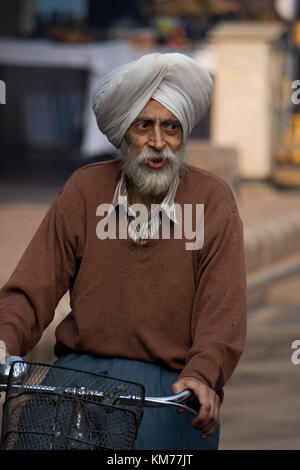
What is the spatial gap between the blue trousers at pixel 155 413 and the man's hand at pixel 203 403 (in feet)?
0.46


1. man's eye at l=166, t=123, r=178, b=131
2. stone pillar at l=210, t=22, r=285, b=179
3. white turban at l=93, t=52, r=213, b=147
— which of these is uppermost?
white turban at l=93, t=52, r=213, b=147

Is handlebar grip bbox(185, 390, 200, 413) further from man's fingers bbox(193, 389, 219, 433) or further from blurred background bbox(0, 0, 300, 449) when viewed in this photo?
blurred background bbox(0, 0, 300, 449)

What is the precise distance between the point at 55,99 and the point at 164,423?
1703 centimetres

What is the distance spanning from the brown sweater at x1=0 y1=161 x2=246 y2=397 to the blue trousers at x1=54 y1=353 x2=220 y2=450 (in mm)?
24

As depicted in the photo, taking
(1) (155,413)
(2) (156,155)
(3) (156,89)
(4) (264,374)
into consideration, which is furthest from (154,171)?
(4) (264,374)

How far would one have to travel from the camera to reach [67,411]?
2414 mm

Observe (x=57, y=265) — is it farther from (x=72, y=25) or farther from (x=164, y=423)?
(x=72, y=25)

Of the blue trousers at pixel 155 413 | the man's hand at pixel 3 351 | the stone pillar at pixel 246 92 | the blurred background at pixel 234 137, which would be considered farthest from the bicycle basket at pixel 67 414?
the stone pillar at pixel 246 92

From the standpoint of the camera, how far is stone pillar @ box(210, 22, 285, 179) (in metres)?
13.1

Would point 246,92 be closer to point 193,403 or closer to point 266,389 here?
point 266,389

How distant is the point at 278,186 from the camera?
13.6 metres

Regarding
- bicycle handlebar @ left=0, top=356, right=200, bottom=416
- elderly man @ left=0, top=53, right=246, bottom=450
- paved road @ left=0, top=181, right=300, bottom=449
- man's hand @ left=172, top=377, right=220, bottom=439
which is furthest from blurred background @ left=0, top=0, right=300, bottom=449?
bicycle handlebar @ left=0, top=356, right=200, bottom=416

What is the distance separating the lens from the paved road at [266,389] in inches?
210

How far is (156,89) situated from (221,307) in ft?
1.71
